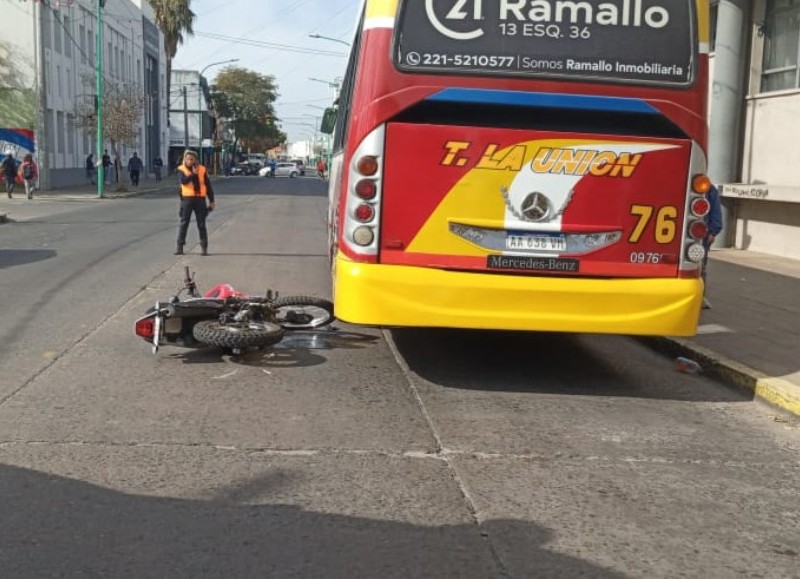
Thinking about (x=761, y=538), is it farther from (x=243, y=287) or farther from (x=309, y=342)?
(x=243, y=287)

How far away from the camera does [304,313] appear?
27.8 ft

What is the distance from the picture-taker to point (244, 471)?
15.5ft

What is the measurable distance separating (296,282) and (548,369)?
5118 millimetres

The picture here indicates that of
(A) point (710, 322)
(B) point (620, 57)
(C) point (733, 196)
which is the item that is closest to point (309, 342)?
(B) point (620, 57)

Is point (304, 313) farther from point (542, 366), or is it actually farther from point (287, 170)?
point (287, 170)

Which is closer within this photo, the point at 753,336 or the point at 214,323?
the point at 214,323

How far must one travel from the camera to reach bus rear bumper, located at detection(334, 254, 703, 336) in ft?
20.9

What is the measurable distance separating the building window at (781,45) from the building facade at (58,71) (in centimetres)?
2651

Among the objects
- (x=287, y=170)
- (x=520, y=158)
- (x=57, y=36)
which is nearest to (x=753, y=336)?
(x=520, y=158)

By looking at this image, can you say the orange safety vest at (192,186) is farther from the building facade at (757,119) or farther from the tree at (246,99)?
the tree at (246,99)

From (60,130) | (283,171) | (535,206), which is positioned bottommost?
(535,206)

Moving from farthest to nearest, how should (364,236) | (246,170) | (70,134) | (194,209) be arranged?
(246,170) < (70,134) < (194,209) < (364,236)

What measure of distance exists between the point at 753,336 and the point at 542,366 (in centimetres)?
260

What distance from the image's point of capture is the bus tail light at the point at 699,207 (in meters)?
6.54
